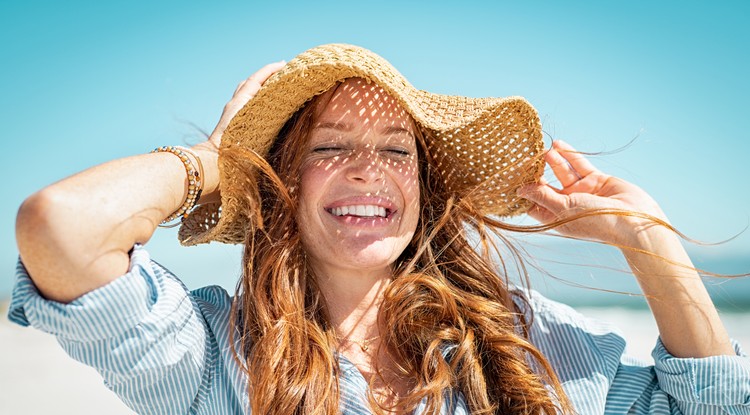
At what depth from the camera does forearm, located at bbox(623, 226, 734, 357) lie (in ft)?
7.23

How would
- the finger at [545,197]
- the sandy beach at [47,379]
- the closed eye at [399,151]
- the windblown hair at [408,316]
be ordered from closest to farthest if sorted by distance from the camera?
the windblown hair at [408,316]
the closed eye at [399,151]
the finger at [545,197]
the sandy beach at [47,379]

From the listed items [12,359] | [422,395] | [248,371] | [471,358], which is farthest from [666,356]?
[12,359]

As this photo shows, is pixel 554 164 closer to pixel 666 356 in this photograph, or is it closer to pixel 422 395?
pixel 666 356

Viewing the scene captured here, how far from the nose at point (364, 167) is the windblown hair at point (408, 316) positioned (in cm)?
19

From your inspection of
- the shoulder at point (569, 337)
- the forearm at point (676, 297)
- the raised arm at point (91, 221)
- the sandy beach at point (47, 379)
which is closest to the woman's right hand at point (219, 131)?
the raised arm at point (91, 221)

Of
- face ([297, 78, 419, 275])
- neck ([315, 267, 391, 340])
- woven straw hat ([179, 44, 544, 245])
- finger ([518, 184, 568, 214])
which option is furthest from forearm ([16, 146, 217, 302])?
finger ([518, 184, 568, 214])

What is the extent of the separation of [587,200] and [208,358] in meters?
1.44

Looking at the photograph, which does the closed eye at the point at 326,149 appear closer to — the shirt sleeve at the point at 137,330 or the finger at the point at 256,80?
the finger at the point at 256,80

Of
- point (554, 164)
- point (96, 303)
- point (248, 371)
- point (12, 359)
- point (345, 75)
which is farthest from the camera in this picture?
point (12, 359)

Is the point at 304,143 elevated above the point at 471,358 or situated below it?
above

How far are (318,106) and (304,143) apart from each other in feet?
0.44

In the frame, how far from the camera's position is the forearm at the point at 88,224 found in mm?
1544

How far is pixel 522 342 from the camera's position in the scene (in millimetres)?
2266

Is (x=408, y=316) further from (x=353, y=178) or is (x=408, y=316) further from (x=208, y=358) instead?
(x=208, y=358)
